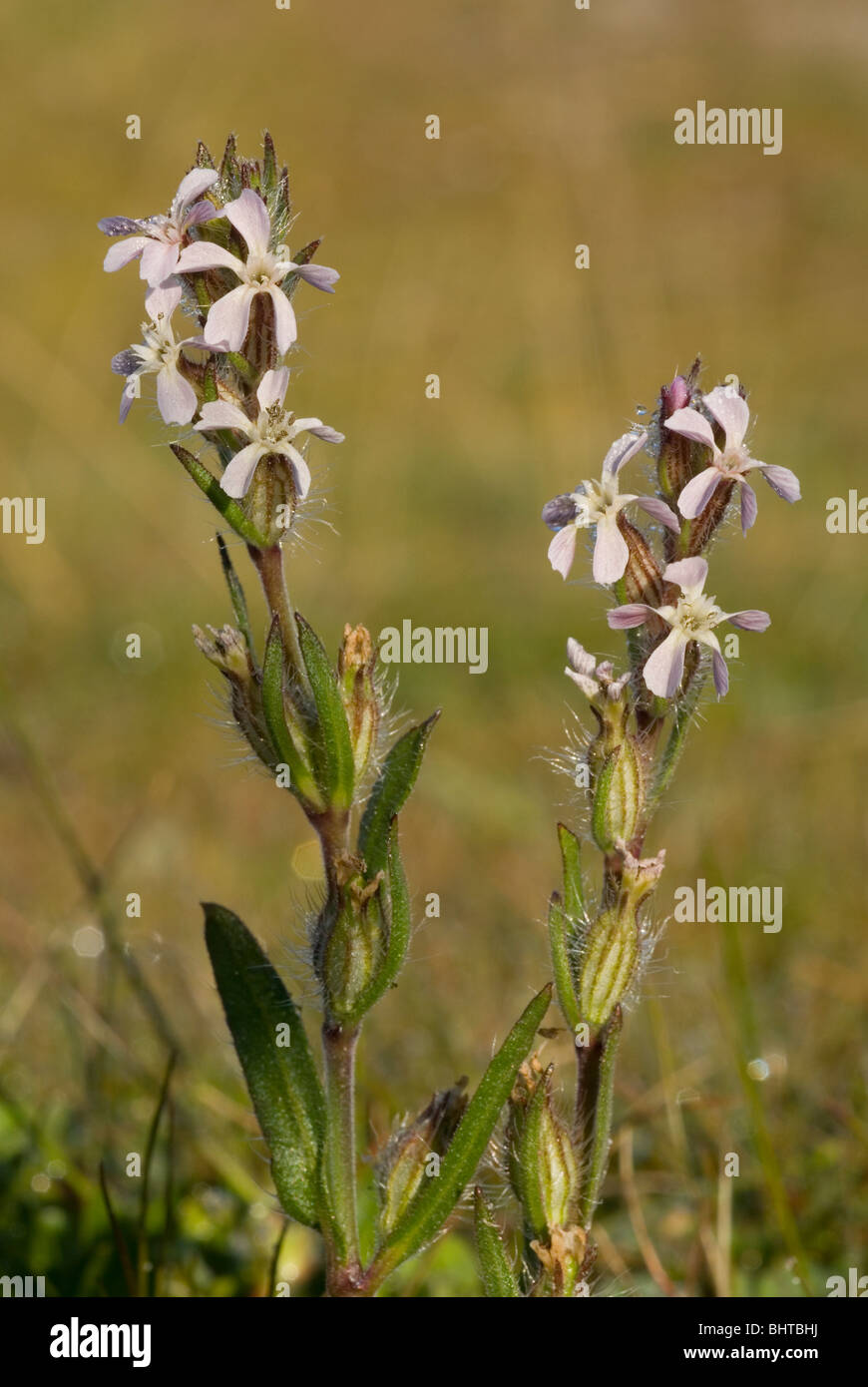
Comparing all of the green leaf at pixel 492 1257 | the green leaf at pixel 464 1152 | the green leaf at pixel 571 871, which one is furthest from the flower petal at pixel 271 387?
the green leaf at pixel 492 1257

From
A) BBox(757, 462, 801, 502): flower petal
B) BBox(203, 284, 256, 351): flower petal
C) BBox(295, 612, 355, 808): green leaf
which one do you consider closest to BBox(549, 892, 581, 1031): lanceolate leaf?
BBox(295, 612, 355, 808): green leaf

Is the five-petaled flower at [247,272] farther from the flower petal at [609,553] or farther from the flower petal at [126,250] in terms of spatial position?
the flower petal at [609,553]

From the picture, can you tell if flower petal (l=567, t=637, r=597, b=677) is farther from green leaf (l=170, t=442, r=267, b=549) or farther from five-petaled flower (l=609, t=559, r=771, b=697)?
green leaf (l=170, t=442, r=267, b=549)

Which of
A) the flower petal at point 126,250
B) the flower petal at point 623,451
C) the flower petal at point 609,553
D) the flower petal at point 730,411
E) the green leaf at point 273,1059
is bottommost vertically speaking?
the green leaf at point 273,1059

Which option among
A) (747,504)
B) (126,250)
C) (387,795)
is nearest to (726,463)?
(747,504)

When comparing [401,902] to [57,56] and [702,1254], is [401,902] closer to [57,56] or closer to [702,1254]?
[702,1254]
